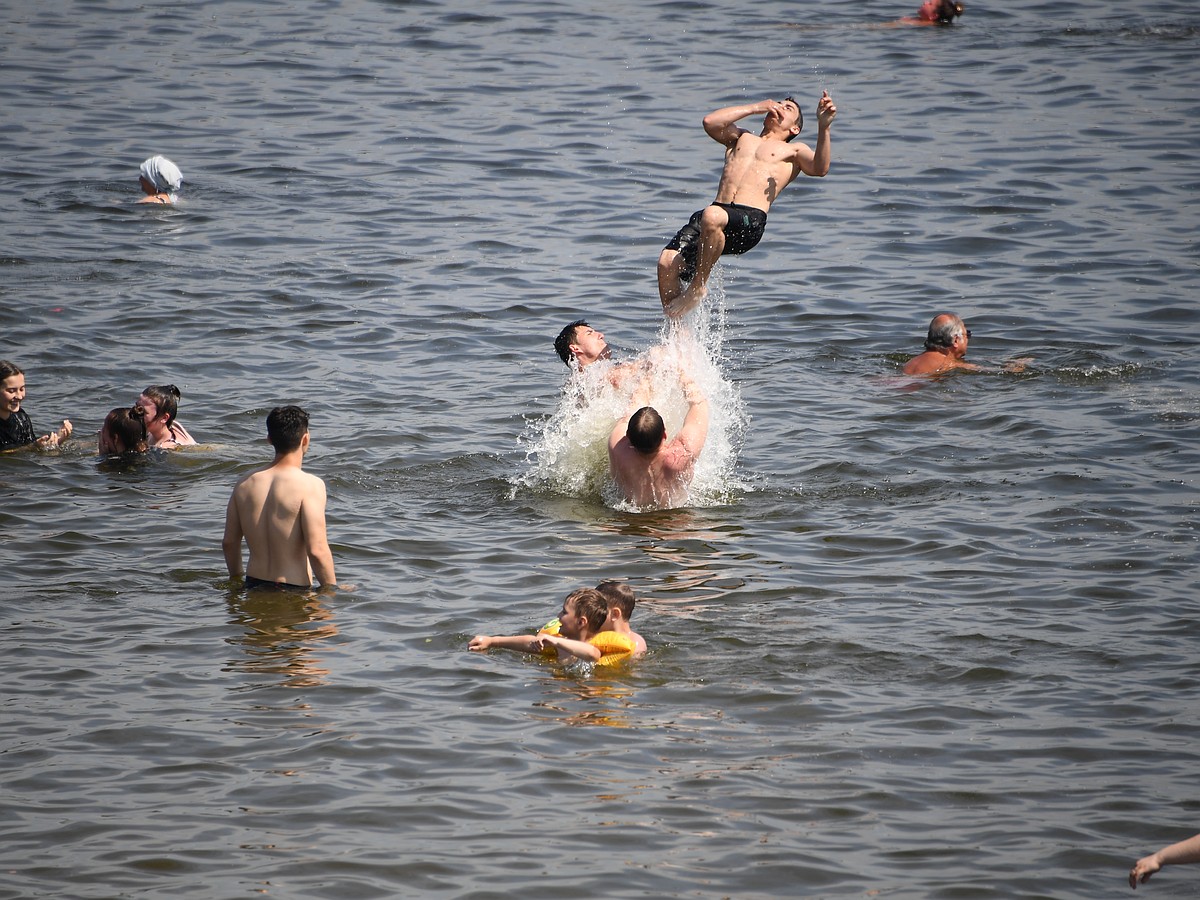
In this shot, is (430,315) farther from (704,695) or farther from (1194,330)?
(704,695)

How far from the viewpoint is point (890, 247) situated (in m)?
18.5

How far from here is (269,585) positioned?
8.93m

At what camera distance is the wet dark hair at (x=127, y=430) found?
1152 cm

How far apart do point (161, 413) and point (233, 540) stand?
3146 mm

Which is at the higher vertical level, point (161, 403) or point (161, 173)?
point (161, 173)

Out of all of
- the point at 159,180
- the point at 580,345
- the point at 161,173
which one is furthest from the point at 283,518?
the point at 159,180

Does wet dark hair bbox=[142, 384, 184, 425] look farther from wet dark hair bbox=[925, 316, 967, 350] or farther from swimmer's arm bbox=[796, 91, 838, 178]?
wet dark hair bbox=[925, 316, 967, 350]

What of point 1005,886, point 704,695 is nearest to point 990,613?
point 704,695

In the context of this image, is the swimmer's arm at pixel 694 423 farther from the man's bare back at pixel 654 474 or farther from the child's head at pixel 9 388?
the child's head at pixel 9 388

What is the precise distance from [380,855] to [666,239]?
13669 millimetres

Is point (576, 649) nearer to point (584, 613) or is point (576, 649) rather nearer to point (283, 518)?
point (584, 613)

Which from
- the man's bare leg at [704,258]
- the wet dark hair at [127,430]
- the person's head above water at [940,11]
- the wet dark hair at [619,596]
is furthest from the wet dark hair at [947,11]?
the wet dark hair at [619,596]

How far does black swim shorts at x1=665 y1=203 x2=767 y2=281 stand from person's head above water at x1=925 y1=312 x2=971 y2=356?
374 cm

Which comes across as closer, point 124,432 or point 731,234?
point 731,234
